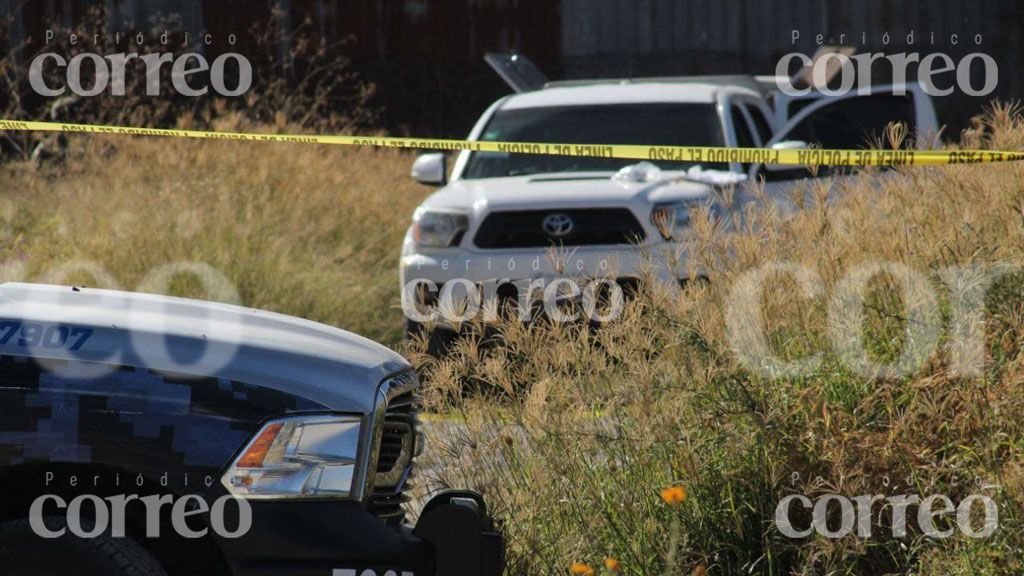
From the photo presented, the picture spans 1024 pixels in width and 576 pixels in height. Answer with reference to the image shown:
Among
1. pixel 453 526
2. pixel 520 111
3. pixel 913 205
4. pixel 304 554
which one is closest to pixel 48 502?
pixel 304 554

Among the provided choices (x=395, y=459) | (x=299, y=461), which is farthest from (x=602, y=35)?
(x=299, y=461)

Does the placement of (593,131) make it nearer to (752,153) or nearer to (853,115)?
(853,115)

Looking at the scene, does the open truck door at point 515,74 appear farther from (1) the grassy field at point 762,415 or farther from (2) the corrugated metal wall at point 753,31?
(2) the corrugated metal wall at point 753,31

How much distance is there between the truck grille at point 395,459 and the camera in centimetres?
363

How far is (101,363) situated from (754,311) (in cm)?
206

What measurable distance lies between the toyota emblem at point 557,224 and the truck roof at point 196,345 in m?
4.22

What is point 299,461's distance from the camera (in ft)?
11.1

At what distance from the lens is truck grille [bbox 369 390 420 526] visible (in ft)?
11.9

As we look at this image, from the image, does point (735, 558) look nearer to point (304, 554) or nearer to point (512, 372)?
point (512, 372)

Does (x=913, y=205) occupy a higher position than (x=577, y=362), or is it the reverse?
(x=913, y=205)

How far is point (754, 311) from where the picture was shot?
15.1ft

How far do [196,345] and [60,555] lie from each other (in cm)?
56

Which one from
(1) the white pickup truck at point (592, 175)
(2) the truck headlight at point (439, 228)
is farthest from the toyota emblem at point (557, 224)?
(2) the truck headlight at point (439, 228)

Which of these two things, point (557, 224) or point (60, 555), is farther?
point (557, 224)
